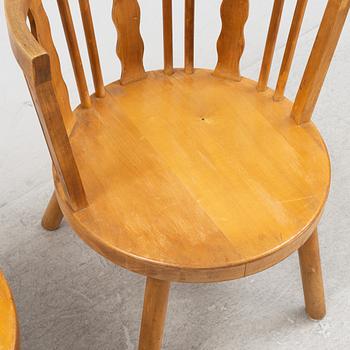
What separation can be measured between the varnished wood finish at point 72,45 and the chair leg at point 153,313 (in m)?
0.35

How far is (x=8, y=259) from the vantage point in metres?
1.36

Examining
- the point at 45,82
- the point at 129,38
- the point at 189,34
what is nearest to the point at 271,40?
the point at 189,34

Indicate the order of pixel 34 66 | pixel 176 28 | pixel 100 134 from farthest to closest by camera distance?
pixel 176 28
pixel 100 134
pixel 34 66

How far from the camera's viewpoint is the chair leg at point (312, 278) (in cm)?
113

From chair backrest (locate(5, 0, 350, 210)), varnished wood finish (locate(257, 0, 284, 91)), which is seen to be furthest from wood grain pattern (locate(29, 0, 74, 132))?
varnished wood finish (locate(257, 0, 284, 91))

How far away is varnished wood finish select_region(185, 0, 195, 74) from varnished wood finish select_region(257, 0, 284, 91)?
14 centimetres

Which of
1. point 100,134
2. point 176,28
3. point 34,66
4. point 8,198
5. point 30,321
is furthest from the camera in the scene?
point 176,28

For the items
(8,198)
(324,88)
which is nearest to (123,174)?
(8,198)

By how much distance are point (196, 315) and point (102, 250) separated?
410 mm

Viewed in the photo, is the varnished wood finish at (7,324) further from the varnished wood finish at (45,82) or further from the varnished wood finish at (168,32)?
the varnished wood finish at (168,32)

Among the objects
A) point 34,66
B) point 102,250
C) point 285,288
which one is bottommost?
point 285,288

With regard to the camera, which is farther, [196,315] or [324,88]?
[324,88]

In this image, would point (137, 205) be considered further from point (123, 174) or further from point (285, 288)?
point (285, 288)

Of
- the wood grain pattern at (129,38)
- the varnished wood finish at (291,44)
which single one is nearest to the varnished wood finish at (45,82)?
the wood grain pattern at (129,38)
